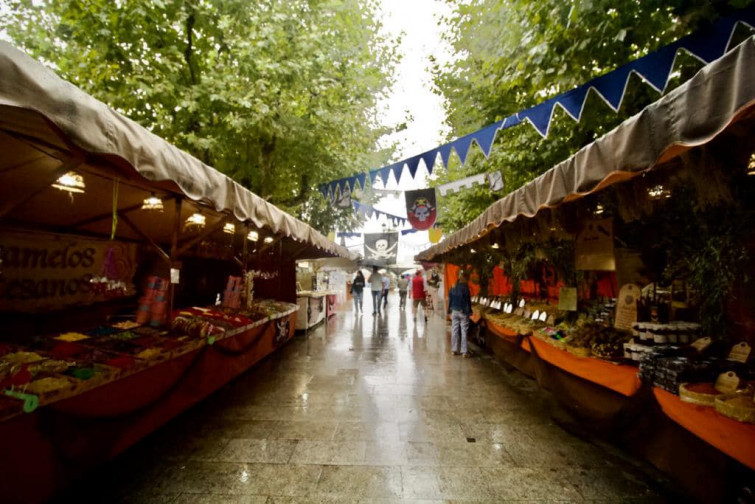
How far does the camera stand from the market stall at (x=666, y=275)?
7.22 ft

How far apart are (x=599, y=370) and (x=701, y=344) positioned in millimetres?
1013

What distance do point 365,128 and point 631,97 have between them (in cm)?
830

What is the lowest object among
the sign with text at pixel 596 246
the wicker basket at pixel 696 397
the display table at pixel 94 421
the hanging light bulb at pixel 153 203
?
the display table at pixel 94 421

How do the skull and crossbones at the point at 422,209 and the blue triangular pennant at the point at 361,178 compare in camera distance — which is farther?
the skull and crossbones at the point at 422,209

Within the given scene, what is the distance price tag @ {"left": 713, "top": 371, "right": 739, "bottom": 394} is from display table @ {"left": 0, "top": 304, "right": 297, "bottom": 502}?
17.4 feet

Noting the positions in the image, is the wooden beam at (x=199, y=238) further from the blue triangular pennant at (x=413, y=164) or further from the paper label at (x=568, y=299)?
the paper label at (x=568, y=299)

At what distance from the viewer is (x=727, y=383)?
9.25 ft

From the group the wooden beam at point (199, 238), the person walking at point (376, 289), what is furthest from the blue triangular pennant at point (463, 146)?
the person walking at point (376, 289)

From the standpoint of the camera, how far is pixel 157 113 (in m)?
8.53

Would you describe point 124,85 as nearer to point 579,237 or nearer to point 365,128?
point 365,128

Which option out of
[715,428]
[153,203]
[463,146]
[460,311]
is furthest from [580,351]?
[153,203]

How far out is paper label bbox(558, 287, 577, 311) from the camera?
5.79 m

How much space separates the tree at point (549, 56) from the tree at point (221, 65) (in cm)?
328

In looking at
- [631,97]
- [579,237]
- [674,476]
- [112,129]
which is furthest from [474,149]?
[112,129]
